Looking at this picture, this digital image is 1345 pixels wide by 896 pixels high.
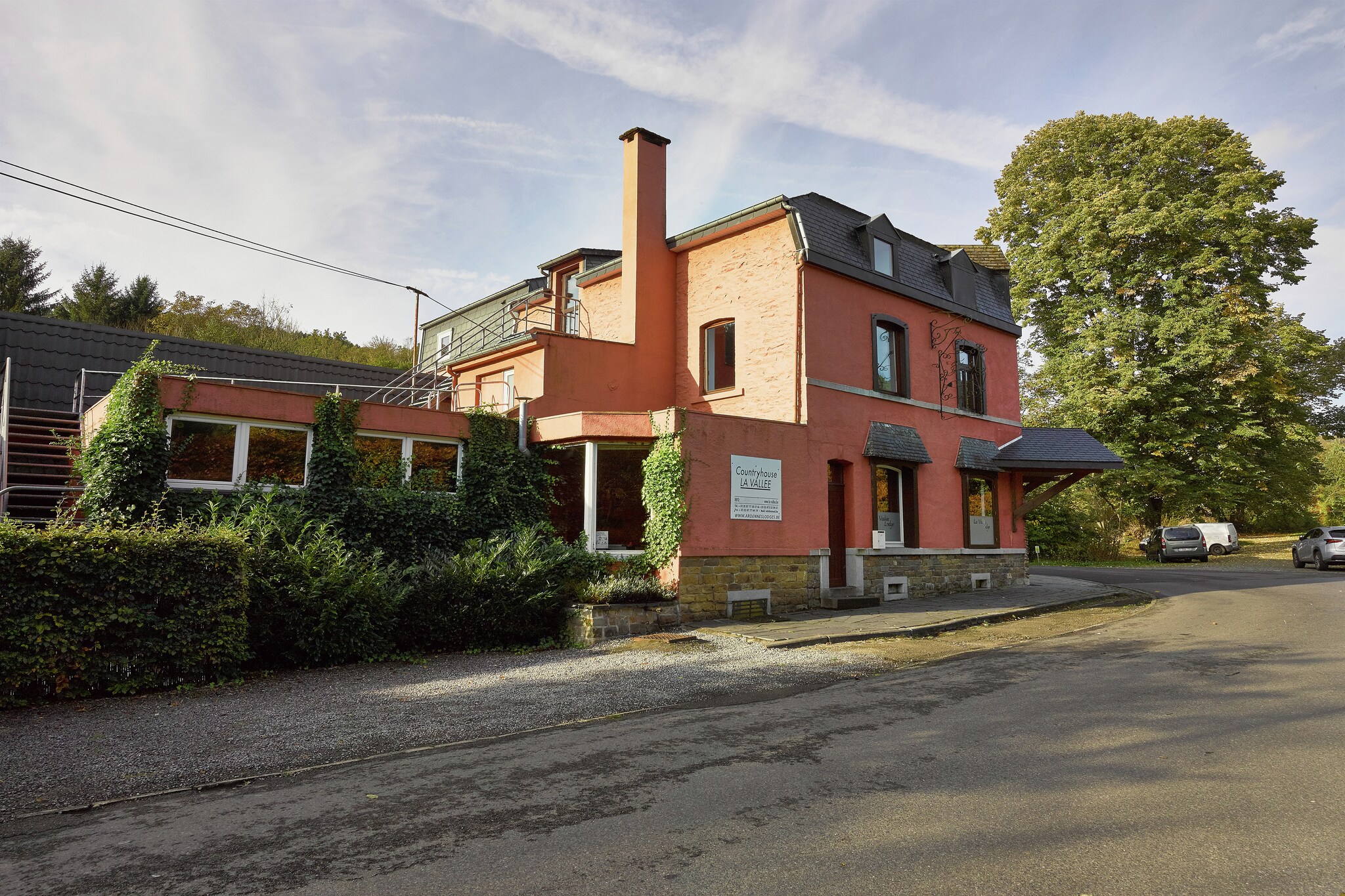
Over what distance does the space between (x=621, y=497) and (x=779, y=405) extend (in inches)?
156

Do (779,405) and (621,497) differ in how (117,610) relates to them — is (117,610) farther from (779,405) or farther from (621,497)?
(779,405)

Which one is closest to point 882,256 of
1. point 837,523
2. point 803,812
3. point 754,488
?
point 837,523

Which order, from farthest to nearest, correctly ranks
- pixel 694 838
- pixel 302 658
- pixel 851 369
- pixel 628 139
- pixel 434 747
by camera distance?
1. pixel 628 139
2. pixel 851 369
3. pixel 302 658
4. pixel 434 747
5. pixel 694 838

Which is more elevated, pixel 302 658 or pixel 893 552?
pixel 893 552

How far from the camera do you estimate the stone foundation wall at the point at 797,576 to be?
1329cm

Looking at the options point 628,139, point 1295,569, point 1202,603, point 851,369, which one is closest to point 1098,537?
point 1295,569

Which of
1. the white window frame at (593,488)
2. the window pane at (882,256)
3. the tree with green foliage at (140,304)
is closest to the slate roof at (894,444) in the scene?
the window pane at (882,256)

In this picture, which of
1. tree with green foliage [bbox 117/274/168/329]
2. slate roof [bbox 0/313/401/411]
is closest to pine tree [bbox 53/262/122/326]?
tree with green foliage [bbox 117/274/168/329]

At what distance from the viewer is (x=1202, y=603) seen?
15.5 m

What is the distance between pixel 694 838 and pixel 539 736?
270 cm

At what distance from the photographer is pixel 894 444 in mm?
17094

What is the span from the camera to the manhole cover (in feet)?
37.3

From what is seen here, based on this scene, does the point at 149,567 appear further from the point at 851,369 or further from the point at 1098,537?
the point at 1098,537

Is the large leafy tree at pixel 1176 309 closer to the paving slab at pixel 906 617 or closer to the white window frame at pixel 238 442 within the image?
the paving slab at pixel 906 617
